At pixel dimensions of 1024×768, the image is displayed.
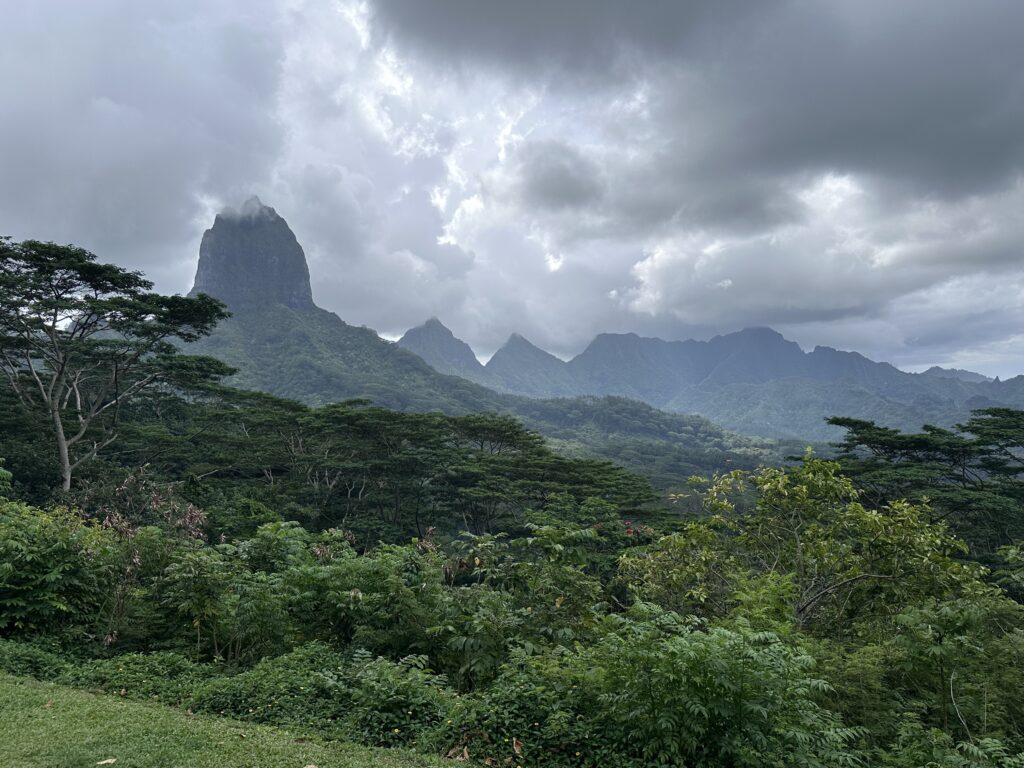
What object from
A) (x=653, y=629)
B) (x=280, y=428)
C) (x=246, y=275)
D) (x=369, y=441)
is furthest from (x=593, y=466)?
(x=246, y=275)

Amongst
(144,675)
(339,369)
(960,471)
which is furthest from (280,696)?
(339,369)

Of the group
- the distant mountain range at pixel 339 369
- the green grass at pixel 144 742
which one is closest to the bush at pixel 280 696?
the green grass at pixel 144 742

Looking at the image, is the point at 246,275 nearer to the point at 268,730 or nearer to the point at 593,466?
the point at 593,466

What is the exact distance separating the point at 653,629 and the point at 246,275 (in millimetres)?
175247

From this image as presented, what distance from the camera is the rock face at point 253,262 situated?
154750 millimetres

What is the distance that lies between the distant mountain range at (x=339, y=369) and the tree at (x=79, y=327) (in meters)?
74.6

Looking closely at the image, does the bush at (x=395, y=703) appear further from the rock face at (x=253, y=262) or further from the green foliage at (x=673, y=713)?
the rock face at (x=253, y=262)

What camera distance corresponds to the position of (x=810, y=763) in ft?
12.4

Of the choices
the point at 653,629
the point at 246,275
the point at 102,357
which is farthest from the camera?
the point at 246,275

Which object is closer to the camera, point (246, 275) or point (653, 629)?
point (653, 629)

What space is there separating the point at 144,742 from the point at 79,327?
22854mm

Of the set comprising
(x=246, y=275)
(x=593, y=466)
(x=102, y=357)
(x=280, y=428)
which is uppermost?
(x=246, y=275)

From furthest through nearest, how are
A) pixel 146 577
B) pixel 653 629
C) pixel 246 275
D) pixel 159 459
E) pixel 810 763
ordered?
pixel 246 275, pixel 159 459, pixel 146 577, pixel 653 629, pixel 810 763

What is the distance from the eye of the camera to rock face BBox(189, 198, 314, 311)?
155m
